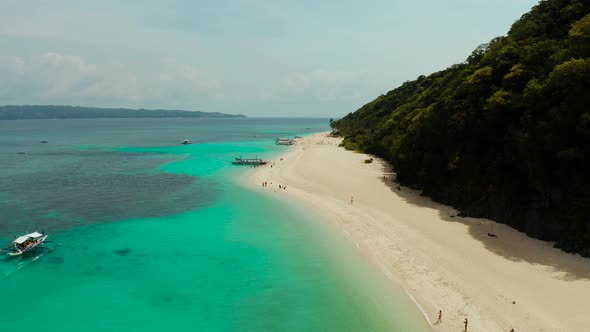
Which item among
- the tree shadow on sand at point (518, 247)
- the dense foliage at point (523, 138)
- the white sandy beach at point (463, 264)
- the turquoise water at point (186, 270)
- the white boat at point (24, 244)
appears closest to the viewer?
the white sandy beach at point (463, 264)

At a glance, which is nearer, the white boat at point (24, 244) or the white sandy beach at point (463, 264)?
the white sandy beach at point (463, 264)

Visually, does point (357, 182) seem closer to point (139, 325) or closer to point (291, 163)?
point (291, 163)

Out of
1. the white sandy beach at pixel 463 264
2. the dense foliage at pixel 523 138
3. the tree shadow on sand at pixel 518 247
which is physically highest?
the dense foliage at pixel 523 138

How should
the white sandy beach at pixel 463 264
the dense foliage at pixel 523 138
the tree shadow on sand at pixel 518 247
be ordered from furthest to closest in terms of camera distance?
the dense foliage at pixel 523 138 → the tree shadow on sand at pixel 518 247 → the white sandy beach at pixel 463 264

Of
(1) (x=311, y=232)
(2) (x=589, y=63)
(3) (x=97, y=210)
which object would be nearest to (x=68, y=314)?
(1) (x=311, y=232)

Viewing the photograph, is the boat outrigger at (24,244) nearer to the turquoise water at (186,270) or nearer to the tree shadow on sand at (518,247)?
the turquoise water at (186,270)

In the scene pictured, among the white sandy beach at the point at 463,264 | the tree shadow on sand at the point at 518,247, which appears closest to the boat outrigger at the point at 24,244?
the white sandy beach at the point at 463,264

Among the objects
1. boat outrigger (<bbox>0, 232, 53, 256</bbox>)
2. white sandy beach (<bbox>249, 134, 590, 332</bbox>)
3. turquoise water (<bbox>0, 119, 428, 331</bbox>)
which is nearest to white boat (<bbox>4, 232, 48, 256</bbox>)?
boat outrigger (<bbox>0, 232, 53, 256</bbox>)
